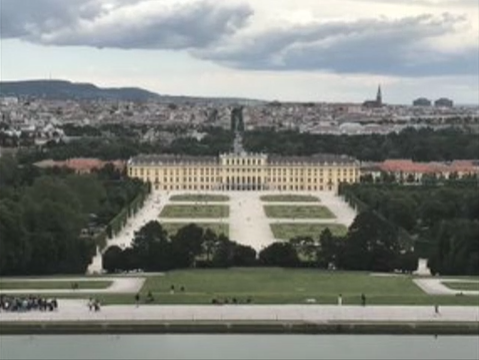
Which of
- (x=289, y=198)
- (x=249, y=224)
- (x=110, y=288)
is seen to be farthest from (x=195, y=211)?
(x=110, y=288)

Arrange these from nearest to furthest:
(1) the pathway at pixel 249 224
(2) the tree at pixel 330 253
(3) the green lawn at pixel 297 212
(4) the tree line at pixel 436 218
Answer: (4) the tree line at pixel 436 218 < (2) the tree at pixel 330 253 < (1) the pathway at pixel 249 224 < (3) the green lawn at pixel 297 212

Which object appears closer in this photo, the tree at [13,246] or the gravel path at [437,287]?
the gravel path at [437,287]

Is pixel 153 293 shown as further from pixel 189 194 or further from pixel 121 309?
pixel 189 194

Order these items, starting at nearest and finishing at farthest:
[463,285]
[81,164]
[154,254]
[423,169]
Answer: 1. [463,285]
2. [154,254]
3. [81,164]
4. [423,169]

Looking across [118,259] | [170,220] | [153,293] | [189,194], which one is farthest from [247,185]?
[153,293]

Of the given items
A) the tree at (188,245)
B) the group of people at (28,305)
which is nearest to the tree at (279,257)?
the tree at (188,245)

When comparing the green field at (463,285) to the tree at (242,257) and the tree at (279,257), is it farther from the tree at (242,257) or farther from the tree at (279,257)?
the tree at (242,257)

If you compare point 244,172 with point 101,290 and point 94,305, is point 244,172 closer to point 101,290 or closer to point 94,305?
point 101,290
